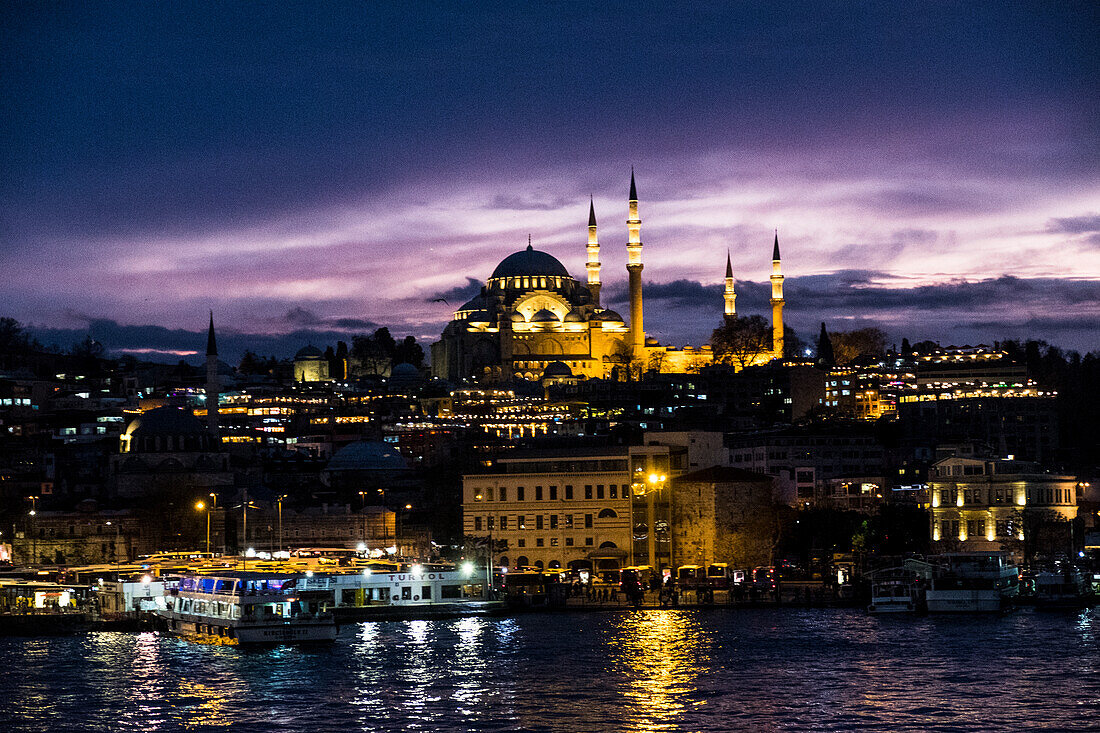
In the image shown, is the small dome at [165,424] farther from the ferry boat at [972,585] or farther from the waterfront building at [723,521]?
the ferry boat at [972,585]

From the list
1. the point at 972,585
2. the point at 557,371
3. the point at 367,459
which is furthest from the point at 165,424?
the point at 972,585

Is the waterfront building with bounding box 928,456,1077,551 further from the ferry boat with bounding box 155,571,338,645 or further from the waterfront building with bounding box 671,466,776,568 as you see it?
the ferry boat with bounding box 155,571,338,645

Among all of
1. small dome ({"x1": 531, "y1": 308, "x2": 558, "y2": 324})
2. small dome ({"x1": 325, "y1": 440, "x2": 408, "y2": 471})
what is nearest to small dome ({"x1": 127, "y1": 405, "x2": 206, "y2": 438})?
small dome ({"x1": 325, "y1": 440, "x2": 408, "y2": 471})

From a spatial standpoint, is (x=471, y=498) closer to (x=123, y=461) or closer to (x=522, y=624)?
(x=522, y=624)

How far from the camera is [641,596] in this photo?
185ft

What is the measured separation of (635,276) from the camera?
432ft

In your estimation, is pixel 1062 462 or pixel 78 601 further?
pixel 1062 462

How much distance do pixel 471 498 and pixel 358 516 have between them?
8.60m

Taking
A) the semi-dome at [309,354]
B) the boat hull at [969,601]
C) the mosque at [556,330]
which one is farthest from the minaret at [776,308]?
the boat hull at [969,601]

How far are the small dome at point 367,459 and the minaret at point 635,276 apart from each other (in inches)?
1741

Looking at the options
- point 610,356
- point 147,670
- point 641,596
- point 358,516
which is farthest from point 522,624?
point 610,356

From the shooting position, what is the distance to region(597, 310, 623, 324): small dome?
142 metres

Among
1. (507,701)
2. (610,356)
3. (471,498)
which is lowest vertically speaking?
(507,701)

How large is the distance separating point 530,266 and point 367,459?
207ft
